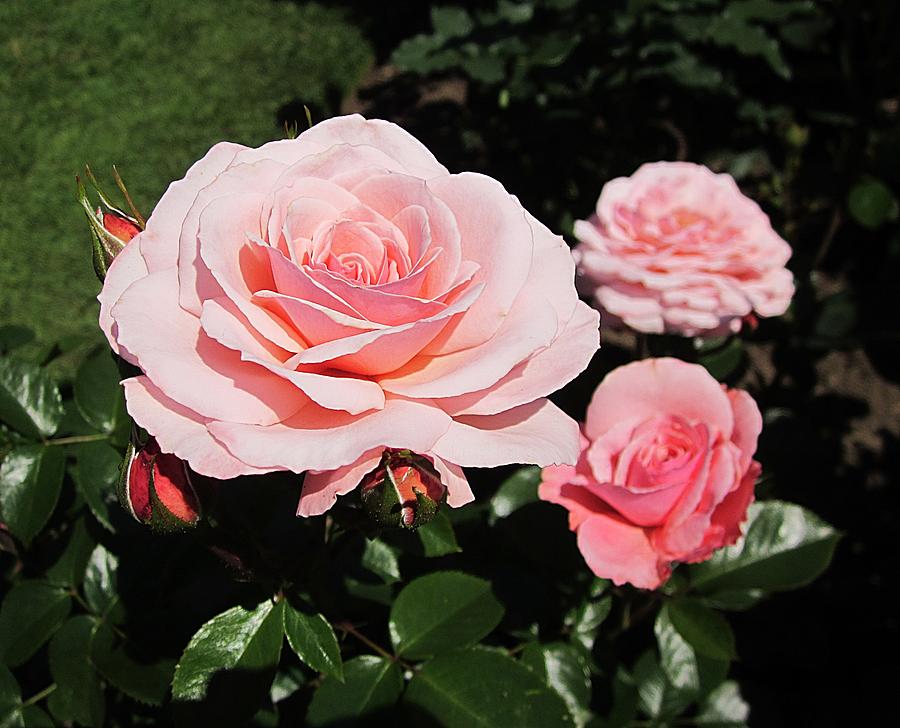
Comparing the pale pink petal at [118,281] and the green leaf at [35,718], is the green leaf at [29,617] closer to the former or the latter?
the green leaf at [35,718]

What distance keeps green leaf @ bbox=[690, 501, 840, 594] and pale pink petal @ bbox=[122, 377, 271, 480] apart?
702mm

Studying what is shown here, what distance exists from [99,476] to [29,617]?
19 cm

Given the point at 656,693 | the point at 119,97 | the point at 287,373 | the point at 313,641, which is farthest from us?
the point at 119,97

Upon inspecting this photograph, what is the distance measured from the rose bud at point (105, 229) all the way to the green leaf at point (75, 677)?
20.9 inches

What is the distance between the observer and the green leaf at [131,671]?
91cm

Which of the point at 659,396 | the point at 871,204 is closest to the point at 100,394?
the point at 659,396

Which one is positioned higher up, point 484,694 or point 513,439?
point 513,439

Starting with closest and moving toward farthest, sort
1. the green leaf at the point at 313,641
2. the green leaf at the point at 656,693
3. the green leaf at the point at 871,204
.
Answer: the green leaf at the point at 313,641
the green leaf at the point at 656,693
the green leaf at the point at 871,204

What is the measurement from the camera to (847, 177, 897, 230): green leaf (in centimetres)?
179

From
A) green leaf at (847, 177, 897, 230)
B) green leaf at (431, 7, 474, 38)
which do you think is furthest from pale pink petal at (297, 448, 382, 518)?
green leaf at (431, 7, 474, 38)

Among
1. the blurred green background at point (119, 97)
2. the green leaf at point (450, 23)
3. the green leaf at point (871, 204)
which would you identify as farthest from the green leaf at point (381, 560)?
the blurred green background at point (119, 97)

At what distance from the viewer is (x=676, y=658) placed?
1149mm

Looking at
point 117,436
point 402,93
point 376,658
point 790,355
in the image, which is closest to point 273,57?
point 402,93

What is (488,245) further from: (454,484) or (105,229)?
(105,229)
